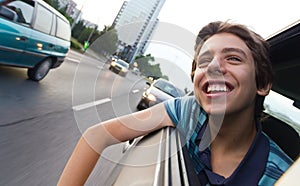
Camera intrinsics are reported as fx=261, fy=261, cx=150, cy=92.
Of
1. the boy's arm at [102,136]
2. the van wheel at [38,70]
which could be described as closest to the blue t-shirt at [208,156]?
the boy's arm at [102,136]

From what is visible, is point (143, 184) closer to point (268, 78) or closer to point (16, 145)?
point (268, 78)

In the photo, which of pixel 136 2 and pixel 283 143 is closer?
pixel 283 143

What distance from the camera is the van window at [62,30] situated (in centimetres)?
685

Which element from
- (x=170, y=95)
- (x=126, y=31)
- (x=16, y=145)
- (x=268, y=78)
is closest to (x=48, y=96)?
(x=16, y=145)

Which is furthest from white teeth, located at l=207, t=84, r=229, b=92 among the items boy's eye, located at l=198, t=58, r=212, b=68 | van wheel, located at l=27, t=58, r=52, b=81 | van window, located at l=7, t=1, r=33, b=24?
van wheel, located at l=27, t=58, r=52, b=81

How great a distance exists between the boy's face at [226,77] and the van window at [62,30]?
621 centimetres

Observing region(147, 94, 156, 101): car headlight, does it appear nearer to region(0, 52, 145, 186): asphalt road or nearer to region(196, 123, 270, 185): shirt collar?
→ region(0, 52, 145, 186): asphalt road

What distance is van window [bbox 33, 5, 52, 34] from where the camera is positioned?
5751 mm

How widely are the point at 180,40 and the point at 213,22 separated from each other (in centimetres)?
23

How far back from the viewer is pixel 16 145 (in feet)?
10.1

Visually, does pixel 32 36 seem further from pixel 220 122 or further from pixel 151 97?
pixel 220 122

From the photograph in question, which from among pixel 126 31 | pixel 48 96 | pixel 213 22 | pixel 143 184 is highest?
pixel 213 22

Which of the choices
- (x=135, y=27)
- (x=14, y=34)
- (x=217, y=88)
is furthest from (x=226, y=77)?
(x=14, y=34)

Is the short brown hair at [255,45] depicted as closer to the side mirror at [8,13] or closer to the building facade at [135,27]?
the building facade at [135,27]
